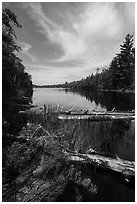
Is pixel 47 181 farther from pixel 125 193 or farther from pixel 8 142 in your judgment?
pixel 125 193

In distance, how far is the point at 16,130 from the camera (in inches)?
212

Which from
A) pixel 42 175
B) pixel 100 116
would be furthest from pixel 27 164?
pixel 100 116

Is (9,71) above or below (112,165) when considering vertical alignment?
above

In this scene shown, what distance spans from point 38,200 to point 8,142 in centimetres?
228

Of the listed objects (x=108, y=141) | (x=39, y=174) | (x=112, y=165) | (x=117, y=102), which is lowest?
(x=108, y=141)

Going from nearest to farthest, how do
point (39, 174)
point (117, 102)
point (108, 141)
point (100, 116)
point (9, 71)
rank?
point (9, 71) < point (39, 174) < point (108, 141) < point (100, 116) < point (117, 102)

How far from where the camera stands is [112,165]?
17.9 ft

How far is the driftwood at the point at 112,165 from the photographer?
5.20 metres

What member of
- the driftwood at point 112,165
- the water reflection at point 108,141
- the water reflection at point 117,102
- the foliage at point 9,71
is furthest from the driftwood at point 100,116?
the foliage at point 9,71

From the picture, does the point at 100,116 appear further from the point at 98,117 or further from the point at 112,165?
the point at 112,165

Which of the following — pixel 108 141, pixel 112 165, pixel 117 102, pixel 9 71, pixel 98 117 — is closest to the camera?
pixel 9 71

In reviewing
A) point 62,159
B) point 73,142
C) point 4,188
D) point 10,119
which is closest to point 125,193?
point 62,159

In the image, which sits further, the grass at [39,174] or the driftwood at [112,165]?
the driftwood at [112,165]

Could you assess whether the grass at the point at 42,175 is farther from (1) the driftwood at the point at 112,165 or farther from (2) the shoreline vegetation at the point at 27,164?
(1) the driftwood at the point at 112,165
